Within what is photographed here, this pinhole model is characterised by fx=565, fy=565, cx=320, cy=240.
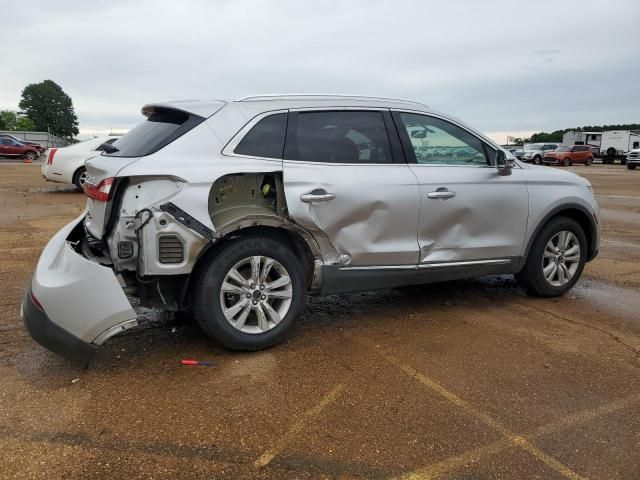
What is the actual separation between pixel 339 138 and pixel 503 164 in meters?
1.64

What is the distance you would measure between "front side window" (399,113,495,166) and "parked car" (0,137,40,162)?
37.5 metres

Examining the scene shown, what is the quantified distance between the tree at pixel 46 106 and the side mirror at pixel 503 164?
12908cm

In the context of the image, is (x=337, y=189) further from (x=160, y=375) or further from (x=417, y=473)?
(x=417, y=473)

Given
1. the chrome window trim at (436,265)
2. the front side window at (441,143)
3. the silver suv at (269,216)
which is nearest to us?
the silver suv at (269,216)

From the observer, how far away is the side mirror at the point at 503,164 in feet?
16.6

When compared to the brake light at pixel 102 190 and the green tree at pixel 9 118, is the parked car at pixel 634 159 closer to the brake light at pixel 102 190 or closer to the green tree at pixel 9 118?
the brake light at pixel 102 190

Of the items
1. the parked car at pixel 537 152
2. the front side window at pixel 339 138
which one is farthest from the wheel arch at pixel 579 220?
the parked car at pixel 537 152

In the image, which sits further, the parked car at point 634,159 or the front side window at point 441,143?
the parked car at point 634,159

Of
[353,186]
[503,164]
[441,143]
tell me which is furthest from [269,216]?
[503,164]

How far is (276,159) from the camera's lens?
164 inches

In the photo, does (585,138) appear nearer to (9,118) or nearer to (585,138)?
(585,138)

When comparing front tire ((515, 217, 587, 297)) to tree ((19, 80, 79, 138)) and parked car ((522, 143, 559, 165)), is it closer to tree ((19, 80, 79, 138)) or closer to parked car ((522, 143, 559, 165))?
parked car ((522, 143, 559, 165))

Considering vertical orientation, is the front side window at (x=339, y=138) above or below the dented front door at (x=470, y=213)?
above

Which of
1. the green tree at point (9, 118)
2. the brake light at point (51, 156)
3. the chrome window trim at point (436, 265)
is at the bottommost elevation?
the chrome window trim at point (436, 265)
